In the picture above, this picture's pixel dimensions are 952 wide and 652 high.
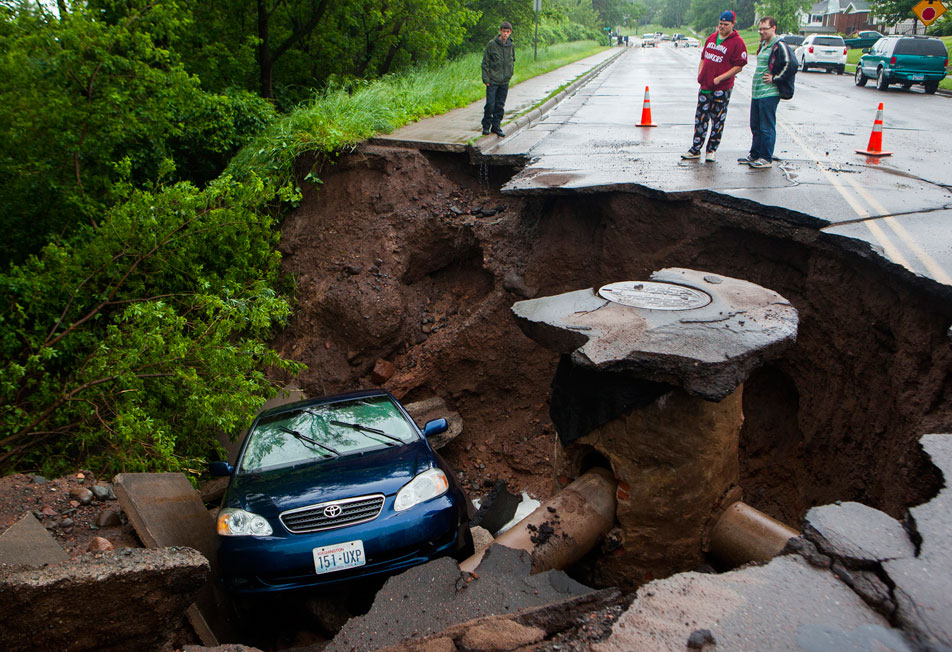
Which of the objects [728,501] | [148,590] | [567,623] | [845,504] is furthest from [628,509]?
[148,590]

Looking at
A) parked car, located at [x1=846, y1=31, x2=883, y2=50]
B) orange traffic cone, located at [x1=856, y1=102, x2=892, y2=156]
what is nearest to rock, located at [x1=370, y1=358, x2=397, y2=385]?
orange traffic cone, located at [x1=856, y1=102, x2=892, y2=156]

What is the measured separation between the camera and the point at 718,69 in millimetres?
8906

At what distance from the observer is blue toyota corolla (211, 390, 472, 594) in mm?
4551

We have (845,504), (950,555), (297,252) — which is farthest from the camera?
(297,252)

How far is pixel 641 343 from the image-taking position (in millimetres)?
4320

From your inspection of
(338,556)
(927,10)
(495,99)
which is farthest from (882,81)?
(338,556)

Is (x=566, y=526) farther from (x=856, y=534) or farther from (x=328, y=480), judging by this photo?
(x=856, y=534)

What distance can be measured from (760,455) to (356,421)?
404cm

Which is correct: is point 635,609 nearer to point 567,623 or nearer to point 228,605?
point 567,623

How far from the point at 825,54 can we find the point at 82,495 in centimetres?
3433

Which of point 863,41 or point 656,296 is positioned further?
point 863,41

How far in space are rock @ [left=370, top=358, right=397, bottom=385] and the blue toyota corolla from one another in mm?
3338

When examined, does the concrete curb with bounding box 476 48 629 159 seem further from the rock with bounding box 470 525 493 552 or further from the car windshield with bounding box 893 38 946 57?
the car windshield with bounding box 893 38 946 57

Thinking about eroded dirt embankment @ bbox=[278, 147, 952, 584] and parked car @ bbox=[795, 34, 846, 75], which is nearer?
eroded dirt embankment @ bbox=[278, 147, 952, 584]
